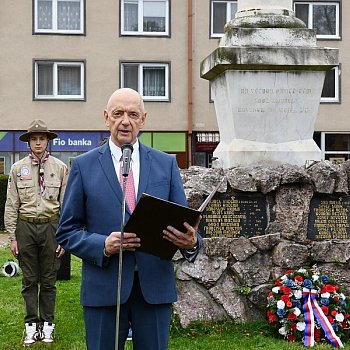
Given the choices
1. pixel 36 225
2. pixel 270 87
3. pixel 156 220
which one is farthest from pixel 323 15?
pixel 156 220

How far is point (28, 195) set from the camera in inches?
277

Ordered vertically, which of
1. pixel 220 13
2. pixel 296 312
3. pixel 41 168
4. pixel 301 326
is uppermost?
pixel 220 13

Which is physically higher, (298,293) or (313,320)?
(298,293)

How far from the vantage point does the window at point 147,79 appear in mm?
27594

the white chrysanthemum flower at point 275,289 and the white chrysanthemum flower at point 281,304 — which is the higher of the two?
the white chrysanthemum flower at point 275,289

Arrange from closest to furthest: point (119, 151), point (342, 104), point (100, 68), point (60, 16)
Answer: point (119, 151)
point (100, 68)
point (60, 16)
point (342, 104)

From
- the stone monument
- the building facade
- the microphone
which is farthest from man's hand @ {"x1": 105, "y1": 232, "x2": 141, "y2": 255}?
the building facade

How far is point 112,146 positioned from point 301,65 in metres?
4.09

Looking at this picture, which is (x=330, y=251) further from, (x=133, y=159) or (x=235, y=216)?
(x=133, y=159)

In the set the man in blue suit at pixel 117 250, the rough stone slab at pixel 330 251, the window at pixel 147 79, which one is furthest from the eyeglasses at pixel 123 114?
the window at pixel 147 79

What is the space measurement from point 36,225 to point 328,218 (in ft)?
9.58

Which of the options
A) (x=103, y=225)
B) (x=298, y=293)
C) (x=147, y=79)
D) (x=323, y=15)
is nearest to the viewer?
(x=103, y=225)

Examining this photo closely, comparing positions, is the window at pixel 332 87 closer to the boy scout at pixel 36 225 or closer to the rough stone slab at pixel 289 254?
the rough stone slab at pixel 289 254

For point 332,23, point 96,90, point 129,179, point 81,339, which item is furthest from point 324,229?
point 332,23
